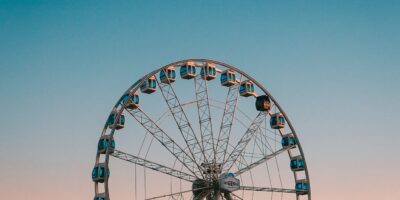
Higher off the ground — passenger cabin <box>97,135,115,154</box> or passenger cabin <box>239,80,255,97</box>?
passenger cabin <box>239,80,255,97</box>

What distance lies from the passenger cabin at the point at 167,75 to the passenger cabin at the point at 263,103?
8.29m

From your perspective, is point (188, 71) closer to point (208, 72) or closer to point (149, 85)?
point (208, 72)

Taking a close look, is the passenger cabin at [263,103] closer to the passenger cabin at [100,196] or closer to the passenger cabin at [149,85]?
the passenger cabin at [149,85]

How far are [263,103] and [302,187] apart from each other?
23.6 ft

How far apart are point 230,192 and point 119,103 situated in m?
9.91

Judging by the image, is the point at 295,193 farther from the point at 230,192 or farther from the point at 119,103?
the point at 119,103

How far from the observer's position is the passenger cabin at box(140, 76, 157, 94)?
41.9 m

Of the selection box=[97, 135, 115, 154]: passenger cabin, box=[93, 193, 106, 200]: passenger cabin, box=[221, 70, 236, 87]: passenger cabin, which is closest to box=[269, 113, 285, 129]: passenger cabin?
box=[221, 70, 236, 87]: passenger cabin

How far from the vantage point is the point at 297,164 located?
47.8 meters

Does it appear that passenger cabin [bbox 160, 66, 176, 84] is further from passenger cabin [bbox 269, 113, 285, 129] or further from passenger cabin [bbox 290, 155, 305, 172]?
passenger cabin [bbox 290, 155, 305, 172]

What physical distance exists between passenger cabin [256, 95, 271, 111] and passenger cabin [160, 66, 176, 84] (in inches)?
326

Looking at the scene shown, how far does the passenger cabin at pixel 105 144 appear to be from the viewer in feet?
132

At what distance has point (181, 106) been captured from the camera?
41469mm

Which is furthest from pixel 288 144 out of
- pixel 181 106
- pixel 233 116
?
pixel 181 106
